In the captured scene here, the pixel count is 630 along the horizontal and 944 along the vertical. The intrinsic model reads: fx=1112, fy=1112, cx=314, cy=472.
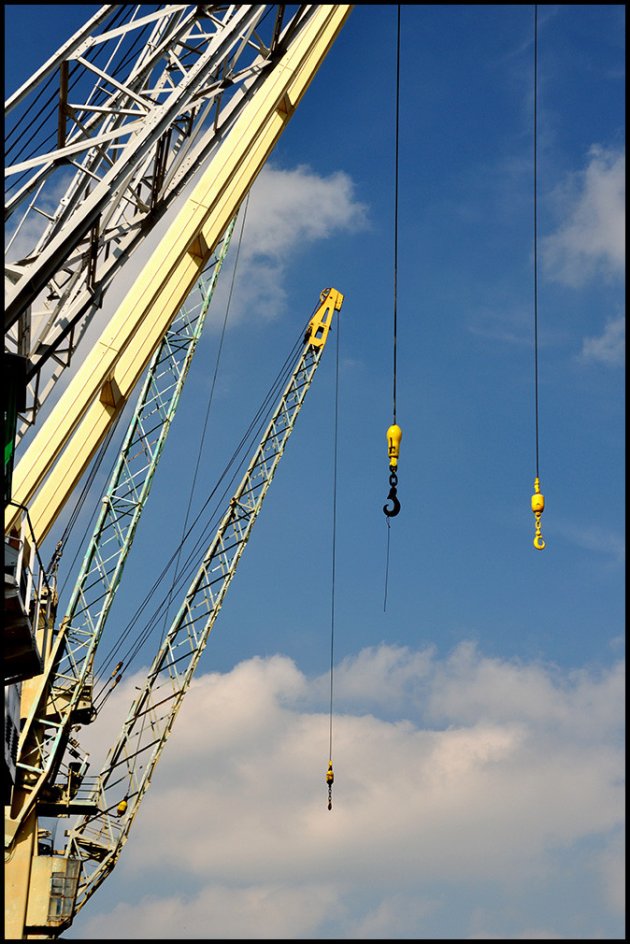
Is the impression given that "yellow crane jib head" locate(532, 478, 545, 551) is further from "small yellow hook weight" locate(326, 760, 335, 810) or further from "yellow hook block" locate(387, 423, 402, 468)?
"small yellow hook weight" locate(326, 760, 335, 810)

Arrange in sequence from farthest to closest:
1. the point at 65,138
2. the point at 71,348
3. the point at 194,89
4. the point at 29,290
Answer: the point at 71,348
the point at 194,89
the point at 65,138
the point at 29,290

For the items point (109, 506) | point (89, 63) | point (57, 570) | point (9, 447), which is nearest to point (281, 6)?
point (89, 63)

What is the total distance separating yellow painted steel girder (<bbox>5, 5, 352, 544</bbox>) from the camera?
38.4 m

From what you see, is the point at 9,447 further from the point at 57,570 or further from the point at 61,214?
the point at 57,570

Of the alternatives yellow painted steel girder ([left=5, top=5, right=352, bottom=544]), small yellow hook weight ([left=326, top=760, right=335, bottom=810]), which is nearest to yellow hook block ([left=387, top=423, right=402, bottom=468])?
yellow painted steel girder ([left=5, top=5, right=352, bottom=544])

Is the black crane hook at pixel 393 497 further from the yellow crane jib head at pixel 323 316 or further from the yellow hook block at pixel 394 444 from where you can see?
the yellow crane jib head at pixel 323 316

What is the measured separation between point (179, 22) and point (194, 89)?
2411 mm

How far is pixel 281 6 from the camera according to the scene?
30391 mm

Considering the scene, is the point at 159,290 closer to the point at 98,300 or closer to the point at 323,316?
the point at 98,300

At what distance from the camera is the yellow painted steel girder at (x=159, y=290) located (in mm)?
38438

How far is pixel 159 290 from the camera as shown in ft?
129

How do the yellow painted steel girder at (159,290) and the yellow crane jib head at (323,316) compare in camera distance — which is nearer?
the yellow painted steel girder at (159,290)

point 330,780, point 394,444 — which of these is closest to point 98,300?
point 394,444

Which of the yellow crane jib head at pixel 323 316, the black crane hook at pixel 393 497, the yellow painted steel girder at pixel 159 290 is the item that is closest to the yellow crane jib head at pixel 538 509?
the black crane hook at pixel 393 497
